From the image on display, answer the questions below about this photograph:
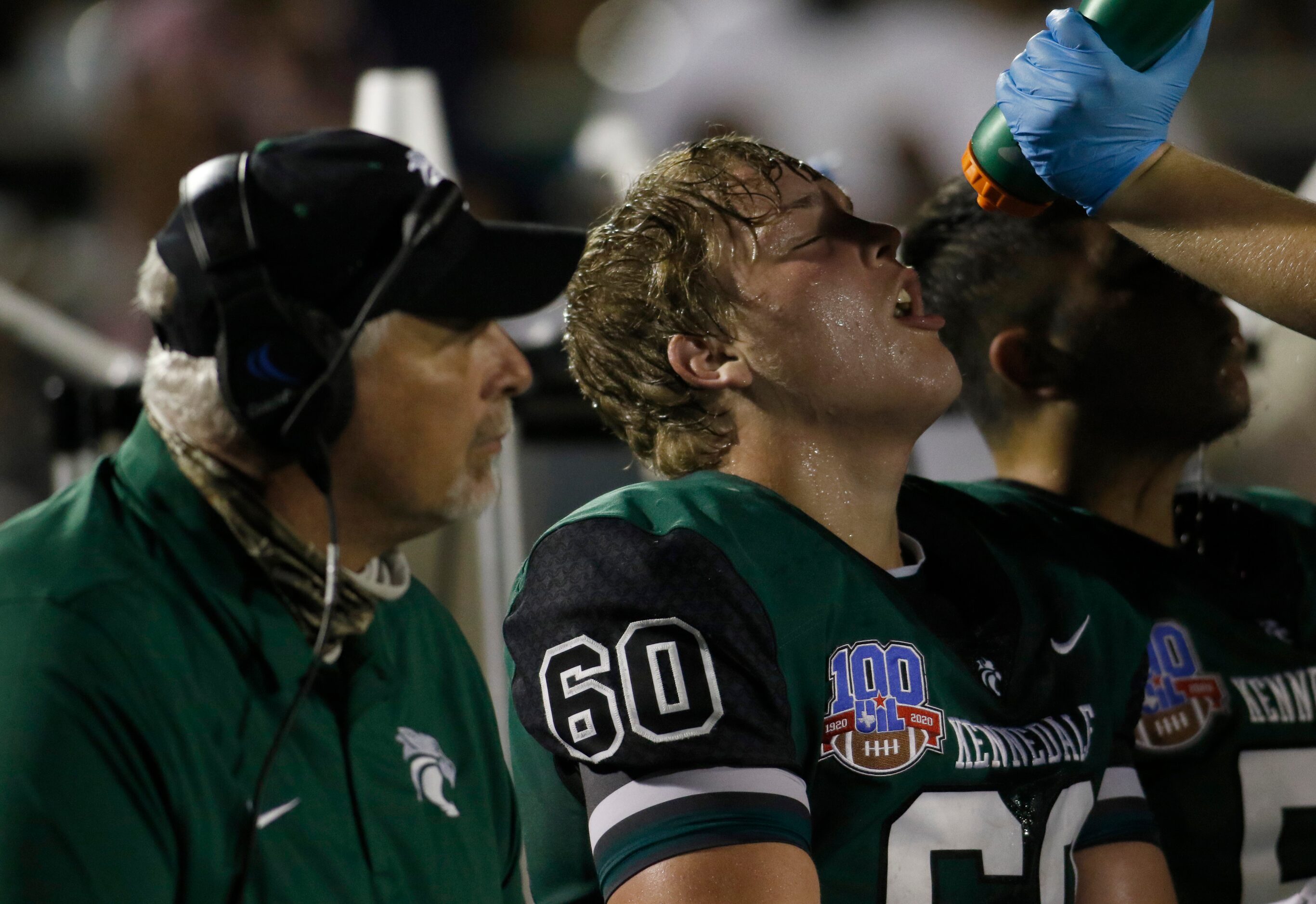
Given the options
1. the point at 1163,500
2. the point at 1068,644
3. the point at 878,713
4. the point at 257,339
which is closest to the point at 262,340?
the point at 257,339

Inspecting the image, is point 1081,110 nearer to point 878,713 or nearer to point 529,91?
point 878,713

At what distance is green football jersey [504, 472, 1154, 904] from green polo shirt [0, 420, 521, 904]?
0.13m

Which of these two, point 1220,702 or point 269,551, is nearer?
point 269,551

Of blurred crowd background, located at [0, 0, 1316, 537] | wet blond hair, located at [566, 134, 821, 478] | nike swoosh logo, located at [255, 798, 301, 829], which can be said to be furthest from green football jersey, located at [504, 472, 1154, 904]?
blurred crowd background, located at [0, 0, 1316, 537]

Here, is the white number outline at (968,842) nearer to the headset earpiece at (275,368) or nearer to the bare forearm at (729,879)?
the bare forearm at (729,879)

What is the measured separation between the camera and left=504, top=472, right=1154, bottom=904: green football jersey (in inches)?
41.1

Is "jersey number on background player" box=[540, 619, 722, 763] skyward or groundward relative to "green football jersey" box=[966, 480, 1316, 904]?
skyward

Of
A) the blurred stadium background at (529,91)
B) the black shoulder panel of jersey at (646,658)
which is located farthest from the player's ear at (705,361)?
the blurred stadium background at (529,91)

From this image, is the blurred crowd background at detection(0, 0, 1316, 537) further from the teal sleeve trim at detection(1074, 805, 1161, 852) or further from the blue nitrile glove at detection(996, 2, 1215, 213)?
the teal sleeve trim at detection(1074, 805, 1161, 852)

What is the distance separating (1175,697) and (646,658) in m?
0.69

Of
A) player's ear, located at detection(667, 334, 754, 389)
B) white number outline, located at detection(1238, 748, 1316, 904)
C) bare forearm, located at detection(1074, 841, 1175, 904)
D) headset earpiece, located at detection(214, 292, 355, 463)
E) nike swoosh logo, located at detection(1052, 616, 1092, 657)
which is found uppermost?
headset earpiece, located at detection(214, 292, 355, 463)

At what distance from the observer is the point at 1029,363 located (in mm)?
1639

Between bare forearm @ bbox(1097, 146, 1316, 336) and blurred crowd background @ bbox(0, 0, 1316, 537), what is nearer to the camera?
bare forearm @ bbox(1097, 146, 1316, 336)

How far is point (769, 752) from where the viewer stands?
1049 millimetres
